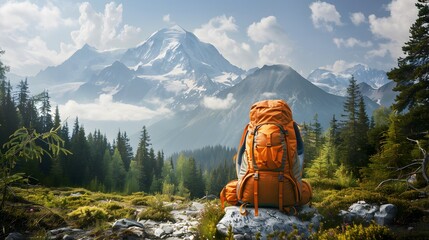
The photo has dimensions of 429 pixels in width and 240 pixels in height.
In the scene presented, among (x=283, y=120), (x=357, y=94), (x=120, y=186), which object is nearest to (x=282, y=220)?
(x=283, y=120)

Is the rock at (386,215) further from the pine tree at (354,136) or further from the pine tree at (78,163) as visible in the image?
the pine tree at (78,163)

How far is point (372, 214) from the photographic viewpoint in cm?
840

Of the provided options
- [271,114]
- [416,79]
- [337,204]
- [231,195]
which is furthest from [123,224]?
[416,79]

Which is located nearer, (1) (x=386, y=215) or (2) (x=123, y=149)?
(1) (x=386, y=215)

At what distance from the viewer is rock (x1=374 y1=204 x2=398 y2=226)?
26.8 feet

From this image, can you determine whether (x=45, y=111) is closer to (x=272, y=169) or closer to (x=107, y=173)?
(x=107, y=173)

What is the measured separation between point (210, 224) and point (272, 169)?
76.1 inches

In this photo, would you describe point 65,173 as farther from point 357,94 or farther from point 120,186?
point 357,94

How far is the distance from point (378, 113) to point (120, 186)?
57.0m

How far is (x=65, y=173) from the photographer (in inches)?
2035

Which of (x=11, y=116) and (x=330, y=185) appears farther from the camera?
(x=11, y=116)

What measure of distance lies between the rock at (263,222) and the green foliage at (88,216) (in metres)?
3.33

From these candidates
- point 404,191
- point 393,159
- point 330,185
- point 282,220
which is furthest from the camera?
point 330,185

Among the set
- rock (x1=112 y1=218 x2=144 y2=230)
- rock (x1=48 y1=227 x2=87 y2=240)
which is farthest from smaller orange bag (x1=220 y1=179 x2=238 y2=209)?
rock (x1=48 y1=227 x2=87 y2=240)
